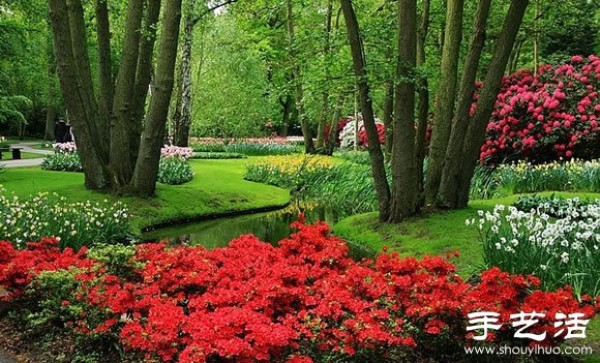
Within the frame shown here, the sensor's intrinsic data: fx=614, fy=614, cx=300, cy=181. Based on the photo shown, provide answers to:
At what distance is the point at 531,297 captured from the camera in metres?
4.29

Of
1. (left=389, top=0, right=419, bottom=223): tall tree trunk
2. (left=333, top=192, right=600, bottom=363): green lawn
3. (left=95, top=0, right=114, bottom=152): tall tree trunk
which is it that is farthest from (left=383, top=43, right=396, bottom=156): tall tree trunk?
(left=95, top=0, right=114, bottom=152): tall tree trunk

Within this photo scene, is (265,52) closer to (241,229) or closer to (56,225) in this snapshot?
(241,229)

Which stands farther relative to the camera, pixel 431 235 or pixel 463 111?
pixel 463 111

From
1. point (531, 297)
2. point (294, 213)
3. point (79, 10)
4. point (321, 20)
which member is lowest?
point (294, 213)

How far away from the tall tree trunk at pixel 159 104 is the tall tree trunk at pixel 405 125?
481 cm

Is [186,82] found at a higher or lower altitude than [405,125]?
higher

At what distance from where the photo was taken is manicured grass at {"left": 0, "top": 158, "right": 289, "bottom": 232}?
12.0 m

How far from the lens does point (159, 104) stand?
1216cm

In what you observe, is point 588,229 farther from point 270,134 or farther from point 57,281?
point 270,134

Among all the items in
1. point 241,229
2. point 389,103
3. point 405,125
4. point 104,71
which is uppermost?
point 104,71

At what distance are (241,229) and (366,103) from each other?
414 centimetres

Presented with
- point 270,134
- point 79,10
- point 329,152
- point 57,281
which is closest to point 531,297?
point 57,281

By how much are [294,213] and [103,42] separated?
5.72 metres

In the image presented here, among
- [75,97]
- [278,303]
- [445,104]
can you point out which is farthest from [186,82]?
[278,303]
